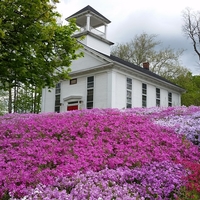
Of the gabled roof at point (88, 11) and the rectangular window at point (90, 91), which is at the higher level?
the gabled roof at point (88, 11)

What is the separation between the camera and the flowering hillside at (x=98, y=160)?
4730 mm

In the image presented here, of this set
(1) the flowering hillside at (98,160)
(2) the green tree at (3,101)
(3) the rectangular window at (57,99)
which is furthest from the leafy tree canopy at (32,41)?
(2) the green tree at (3,101)

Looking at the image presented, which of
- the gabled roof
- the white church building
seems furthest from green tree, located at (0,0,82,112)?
the gabled roof

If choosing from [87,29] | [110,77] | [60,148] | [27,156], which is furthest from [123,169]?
[87,29]

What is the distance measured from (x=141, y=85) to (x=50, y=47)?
520 inches

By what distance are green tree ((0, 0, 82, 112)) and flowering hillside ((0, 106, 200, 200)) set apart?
4.07 meters

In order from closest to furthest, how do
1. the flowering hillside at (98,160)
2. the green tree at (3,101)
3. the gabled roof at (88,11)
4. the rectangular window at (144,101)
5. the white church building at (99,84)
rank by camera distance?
the flowering hillside at (98,160) < the white church building at (99,84) < the rectangular window at (144,101) < the gabled roof at (88,11) < the green tree at (3,101)

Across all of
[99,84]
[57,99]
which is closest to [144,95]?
[99,84]

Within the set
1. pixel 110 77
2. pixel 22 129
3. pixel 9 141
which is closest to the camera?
pixel 9 141

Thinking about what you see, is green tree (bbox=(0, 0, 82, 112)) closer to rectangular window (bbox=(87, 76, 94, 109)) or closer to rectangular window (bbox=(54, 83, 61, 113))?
rectangular window (bbox=(87, 76, 94, 109))

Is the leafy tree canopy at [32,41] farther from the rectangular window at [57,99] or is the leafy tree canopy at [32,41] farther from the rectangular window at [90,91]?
the rectangular window at [57,99]

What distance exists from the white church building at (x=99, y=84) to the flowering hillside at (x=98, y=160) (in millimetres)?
13244

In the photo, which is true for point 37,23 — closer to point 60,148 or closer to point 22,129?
point 22,129

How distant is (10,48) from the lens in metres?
12.3
